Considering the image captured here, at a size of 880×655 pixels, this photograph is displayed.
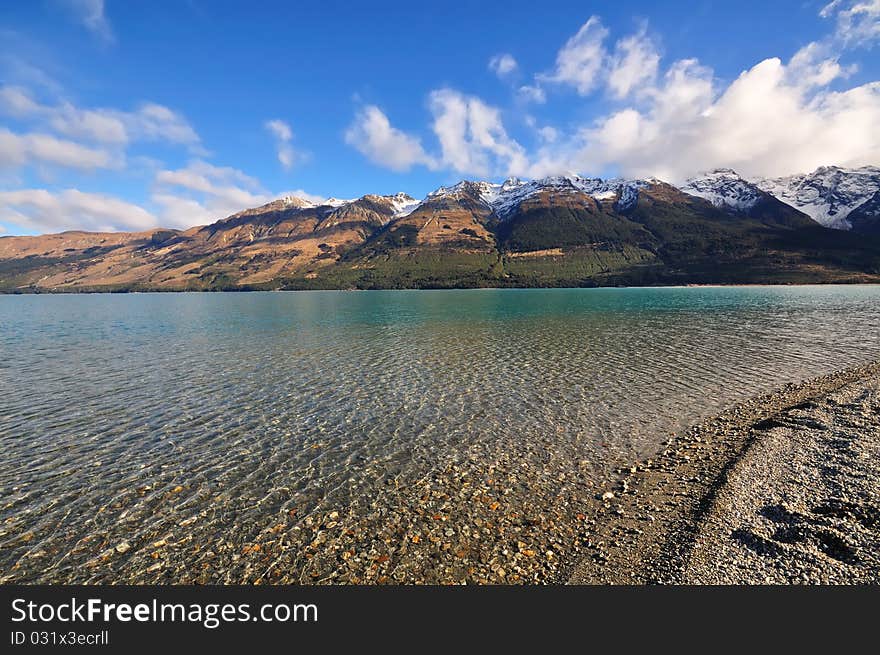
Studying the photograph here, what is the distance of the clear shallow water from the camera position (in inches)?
651

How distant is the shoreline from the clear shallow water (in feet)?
9.21

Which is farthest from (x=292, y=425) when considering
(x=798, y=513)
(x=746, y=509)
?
(x=798, y=513)

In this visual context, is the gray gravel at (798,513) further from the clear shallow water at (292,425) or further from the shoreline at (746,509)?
the clear shallow water at (292,425)

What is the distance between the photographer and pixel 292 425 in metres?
27.7

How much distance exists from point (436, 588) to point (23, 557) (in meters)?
14.6

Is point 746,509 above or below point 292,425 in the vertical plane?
below

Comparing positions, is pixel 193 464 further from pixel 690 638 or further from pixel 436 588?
pixel 690 638

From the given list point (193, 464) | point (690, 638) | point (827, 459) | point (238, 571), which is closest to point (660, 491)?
point (690, 638)

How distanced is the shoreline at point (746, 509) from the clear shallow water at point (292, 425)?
2.81 meters

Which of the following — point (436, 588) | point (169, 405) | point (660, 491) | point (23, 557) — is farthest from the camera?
point (169, 405)

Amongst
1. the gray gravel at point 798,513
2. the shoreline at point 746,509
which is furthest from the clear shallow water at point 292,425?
the gray gravel at point 798,513

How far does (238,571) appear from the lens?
13836mm

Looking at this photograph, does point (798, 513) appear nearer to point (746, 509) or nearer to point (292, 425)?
point (746, 509)

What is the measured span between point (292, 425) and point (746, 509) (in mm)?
25114
